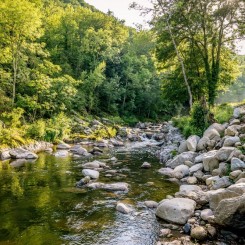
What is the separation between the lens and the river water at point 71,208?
7277 millimetres

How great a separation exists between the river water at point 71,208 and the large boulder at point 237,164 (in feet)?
8.53

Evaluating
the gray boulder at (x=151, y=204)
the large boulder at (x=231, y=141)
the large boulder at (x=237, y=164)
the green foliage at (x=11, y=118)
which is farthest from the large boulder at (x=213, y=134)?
the green foliage at (x=11, y=118)

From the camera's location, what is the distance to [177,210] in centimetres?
817

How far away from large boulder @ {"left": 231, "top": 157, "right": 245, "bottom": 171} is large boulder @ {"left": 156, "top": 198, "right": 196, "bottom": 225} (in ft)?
9.82

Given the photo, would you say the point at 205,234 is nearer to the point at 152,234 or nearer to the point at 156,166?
the point at 152,234

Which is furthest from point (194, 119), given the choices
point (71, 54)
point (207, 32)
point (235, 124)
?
point (71, 54)

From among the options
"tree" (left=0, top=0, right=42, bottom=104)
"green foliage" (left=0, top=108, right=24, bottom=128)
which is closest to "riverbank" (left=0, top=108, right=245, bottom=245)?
"green foliage" (left=0, top=108, right=24, bottom=128)

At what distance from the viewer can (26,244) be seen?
6.79 m

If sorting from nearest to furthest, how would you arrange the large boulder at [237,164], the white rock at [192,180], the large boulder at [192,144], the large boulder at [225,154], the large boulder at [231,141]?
the large boulder at [237,164] → the large boulder at [225,154] → the white rock at [192,180] → the large boulder at [231,141] → the large boulder at [192,144]

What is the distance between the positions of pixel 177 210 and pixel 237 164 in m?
4.02

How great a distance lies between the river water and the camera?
7277mm

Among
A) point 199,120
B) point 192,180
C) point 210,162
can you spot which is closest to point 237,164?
point 210,162

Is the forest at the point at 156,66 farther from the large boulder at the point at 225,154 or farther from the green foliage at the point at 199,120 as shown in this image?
the large boulder at the point at 225,154

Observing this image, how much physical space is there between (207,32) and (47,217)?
68.5ft
